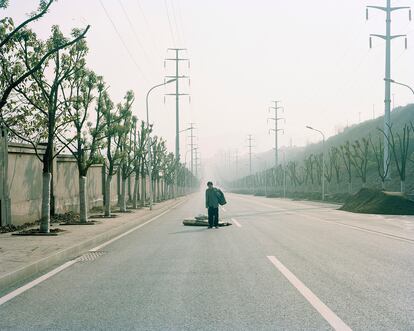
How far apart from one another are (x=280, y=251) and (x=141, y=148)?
899 inches

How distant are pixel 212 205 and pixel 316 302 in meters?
12.1

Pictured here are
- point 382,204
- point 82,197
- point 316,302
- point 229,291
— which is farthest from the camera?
point 382,204

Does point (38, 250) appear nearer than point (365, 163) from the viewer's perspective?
Yes

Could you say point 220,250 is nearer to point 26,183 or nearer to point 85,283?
point 85,283

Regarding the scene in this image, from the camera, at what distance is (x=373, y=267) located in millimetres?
8914

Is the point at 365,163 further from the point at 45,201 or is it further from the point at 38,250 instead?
the point at 38,250

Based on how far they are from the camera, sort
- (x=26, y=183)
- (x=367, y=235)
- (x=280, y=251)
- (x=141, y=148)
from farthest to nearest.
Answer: (x=141, y=148) < (x=26, y=183) < (x=367, y=235) < (x=280, y=251)

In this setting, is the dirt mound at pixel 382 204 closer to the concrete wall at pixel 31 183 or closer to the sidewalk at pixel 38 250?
the concrete wall at pixel 31 183

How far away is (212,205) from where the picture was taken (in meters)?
18.3

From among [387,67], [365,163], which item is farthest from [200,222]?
[365,163]

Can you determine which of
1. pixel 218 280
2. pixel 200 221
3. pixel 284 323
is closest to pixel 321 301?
pixel 284 323

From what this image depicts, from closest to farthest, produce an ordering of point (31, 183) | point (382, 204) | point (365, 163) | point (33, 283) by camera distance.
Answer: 1. point (33, 283)
2. point (31, 183)
3. point (382, 204)
4. point (365, 163)

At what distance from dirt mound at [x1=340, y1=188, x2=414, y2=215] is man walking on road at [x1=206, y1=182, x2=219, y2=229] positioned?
41.9 ft

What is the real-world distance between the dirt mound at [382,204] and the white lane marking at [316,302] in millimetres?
20549
